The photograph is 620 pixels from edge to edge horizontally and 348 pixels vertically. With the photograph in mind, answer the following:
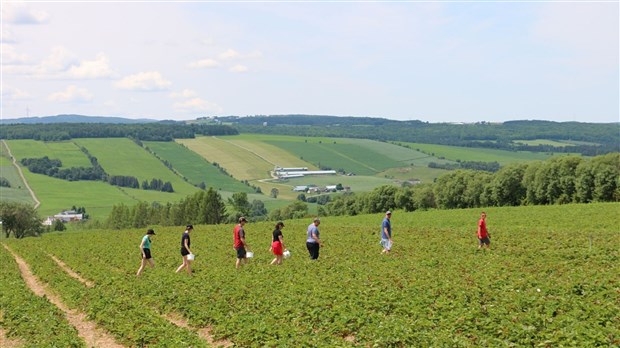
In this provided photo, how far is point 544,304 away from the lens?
16.4 metres

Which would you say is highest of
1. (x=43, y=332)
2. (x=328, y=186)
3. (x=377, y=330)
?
(x=377, y=330)

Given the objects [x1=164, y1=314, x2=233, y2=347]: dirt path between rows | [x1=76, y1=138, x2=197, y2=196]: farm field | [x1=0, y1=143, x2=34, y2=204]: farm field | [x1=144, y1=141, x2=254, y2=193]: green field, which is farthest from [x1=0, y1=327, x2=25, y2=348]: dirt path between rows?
[x1=144, y1=141, x2=254, y2=193]: green field

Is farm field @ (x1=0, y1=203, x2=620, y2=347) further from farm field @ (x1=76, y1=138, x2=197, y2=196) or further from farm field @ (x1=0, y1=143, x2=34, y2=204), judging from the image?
farm field @ (x1=76, y1=138, x2=197, y2=196)

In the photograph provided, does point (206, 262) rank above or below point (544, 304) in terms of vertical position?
below

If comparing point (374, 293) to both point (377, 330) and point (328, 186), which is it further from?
point (328, 186)

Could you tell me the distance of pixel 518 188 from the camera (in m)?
83.1

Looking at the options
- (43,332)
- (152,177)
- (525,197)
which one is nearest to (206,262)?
(43,332)

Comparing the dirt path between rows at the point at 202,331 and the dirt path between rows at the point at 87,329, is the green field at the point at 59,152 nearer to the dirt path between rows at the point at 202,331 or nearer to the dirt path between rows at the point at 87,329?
the dirt path between rows at the point at 87,329

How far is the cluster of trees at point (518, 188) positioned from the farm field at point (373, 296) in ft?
137

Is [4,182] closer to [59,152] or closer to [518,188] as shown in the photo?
[59,152]

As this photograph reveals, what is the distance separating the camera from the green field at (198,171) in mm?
163750

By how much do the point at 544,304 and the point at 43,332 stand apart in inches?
515

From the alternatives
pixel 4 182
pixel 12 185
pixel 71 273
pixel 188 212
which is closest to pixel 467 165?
pixel 188 212

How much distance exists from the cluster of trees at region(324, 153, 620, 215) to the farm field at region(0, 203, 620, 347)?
137ft
